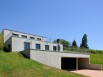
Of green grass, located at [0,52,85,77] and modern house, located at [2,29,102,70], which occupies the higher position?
modern house, located at [2,29,102,70]

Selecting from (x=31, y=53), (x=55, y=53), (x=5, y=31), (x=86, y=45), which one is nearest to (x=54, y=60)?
(x=55, y=53)

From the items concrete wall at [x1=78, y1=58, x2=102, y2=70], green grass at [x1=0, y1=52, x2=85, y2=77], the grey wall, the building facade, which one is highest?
the building facade

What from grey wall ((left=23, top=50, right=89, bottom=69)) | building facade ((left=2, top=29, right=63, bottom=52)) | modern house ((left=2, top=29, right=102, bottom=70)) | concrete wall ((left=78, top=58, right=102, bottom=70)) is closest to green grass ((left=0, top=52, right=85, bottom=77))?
grey wall ((left=23, top=50, right=89, bottom=69))

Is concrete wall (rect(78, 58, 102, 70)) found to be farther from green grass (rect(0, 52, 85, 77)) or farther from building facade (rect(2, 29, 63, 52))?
green grass (rect(0, 52, 85, 77))

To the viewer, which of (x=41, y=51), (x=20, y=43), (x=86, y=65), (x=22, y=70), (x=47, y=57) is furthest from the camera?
(x=86, y=65)

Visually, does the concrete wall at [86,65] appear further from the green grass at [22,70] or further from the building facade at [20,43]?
the green grass at [22,70]

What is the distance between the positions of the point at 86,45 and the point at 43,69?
271 feet

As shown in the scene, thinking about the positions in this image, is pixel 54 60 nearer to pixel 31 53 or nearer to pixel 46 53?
pixel 46 53

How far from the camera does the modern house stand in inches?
1178

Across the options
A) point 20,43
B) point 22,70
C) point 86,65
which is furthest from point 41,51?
point 86,65

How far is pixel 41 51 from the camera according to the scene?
99.3ft

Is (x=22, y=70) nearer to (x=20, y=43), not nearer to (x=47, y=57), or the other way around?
(x=47, y=57)

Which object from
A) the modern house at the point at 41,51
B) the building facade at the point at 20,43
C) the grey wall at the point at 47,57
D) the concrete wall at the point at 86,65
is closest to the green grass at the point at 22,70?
the grey wall at the point at 47,57

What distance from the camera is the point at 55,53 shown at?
32500 millimetres
